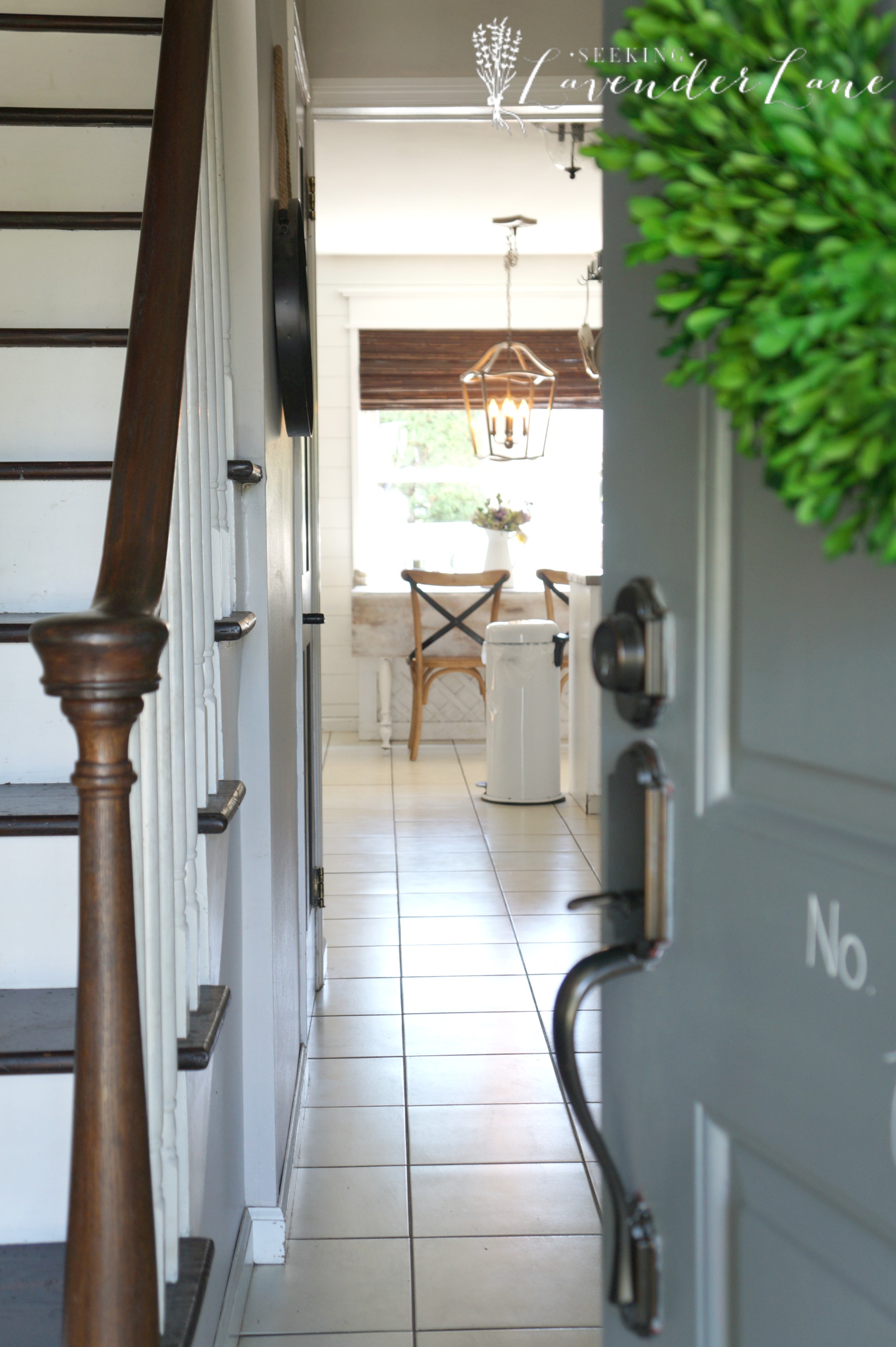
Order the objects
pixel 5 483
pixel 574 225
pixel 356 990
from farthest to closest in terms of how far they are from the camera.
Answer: pixel 574 225 < pixel 356 990 < pixel 5 483

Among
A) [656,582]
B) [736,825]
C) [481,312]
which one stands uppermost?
[481,312]

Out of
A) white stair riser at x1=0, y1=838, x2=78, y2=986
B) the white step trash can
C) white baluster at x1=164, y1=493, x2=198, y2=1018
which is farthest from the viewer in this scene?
the white step trash can

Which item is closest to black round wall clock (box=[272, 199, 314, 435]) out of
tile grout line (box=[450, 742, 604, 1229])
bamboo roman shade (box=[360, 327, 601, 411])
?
tile grout line (box=[450, 742, 604, 1229])

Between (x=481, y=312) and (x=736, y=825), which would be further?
(x=481, y=312)

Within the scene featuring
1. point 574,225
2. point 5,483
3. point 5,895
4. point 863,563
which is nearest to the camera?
point 863,563

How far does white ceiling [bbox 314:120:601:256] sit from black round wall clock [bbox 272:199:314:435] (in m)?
2.39

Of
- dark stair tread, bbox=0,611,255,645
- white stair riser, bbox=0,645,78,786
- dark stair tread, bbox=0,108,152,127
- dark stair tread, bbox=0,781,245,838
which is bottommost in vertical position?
dark stair tread, bbox=0,781,245,838

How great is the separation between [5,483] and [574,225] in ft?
18.0

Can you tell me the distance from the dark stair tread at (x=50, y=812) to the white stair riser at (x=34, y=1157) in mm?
287

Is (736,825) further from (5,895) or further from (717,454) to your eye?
(5,895)

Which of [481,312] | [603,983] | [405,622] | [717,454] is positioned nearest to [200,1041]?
[603,983]

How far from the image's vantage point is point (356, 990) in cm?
327

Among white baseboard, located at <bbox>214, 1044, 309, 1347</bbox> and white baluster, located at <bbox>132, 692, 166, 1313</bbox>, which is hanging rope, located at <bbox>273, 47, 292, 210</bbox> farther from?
white baseboard, located at <bbox>214, 1044, 309, 1347</bbox>

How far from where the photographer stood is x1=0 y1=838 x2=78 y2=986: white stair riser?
1484 millimetres
